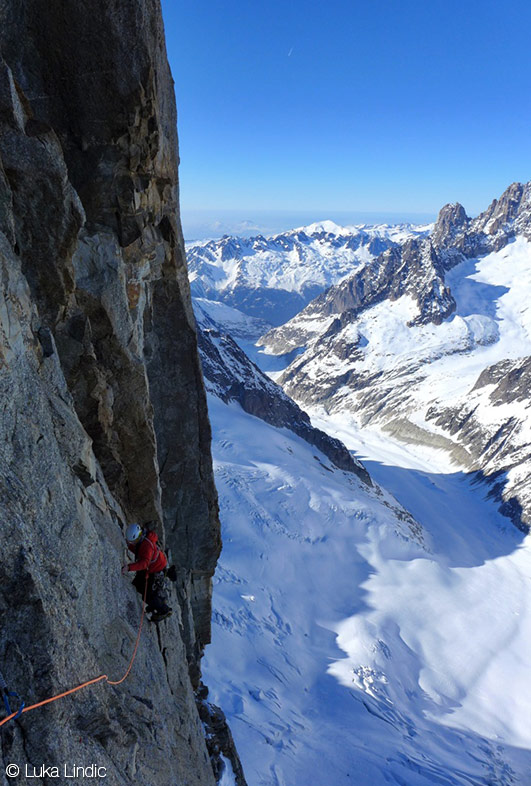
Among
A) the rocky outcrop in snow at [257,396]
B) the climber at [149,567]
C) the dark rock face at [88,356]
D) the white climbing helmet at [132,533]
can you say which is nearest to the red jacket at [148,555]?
the climber at [149,567]

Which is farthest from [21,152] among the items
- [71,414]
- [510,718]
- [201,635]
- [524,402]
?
[524,402]

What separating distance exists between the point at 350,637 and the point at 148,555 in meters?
36.1

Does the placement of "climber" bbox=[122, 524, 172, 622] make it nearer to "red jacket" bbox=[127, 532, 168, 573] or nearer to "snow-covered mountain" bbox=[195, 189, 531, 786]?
"red jacket" bbox=[127, 532, 168, 573]

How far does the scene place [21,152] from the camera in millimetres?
7352

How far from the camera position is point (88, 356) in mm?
9422

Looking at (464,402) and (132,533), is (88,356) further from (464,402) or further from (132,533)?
(464,402)

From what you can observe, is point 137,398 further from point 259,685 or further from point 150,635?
point 259,685

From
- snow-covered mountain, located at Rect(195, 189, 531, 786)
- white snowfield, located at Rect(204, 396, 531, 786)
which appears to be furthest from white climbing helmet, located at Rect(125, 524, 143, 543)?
white snowfield, located at Rect(204, 396, 531, 786)

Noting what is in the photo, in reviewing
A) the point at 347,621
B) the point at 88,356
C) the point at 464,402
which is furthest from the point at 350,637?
the point at 464,402

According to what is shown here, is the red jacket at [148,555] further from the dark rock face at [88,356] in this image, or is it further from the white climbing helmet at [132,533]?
the dark rock face at [88,356]

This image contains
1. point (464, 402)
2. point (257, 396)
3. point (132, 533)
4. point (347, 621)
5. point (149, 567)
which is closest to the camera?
point (132, 533)

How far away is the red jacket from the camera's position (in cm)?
888

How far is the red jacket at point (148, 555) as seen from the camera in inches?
350

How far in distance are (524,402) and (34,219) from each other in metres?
149
